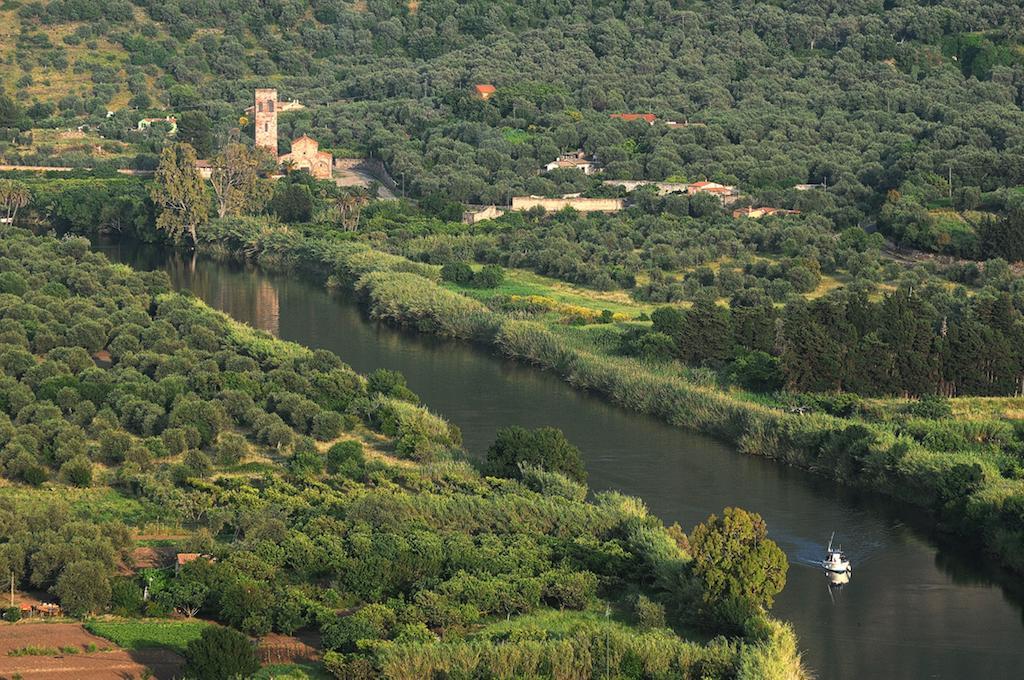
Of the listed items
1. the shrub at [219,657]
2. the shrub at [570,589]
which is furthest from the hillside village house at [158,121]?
the shrub at [219,657]

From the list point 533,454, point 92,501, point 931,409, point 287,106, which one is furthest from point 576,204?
point 92,501

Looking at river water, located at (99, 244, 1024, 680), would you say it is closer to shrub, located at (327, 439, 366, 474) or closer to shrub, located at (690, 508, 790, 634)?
shrub, located at (690, 508, 790, 634)

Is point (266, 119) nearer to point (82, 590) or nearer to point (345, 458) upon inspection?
point (345, 458)

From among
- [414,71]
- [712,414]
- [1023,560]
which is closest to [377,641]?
[1023,560]

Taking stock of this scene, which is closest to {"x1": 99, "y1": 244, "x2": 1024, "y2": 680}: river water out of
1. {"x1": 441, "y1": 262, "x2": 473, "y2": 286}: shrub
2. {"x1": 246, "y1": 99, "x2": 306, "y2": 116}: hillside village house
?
{"x1": 441, "y1": 262, "x2": 473, "y2": 286}: shrub

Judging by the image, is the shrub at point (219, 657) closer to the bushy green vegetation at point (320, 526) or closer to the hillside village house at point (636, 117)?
the bushy green vegetation at point (320, 526)

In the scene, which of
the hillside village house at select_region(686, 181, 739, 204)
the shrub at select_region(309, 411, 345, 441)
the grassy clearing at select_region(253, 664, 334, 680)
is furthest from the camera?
the hillside village house at select_region(686, 181, 739, 204)

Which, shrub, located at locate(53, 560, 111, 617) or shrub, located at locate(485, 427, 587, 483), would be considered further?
shrub, located at locate(485, 427, 587, 483)

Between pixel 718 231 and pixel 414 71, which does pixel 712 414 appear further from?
pixel 414 71
